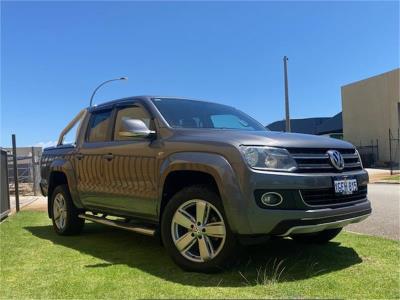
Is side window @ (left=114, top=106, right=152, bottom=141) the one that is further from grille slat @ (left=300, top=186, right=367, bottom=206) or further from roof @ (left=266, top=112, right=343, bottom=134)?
roof @ (left=266, top=112, right=343, bottom=134)

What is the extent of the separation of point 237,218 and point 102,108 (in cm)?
327

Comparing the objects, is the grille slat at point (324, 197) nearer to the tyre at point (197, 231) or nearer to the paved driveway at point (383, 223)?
the tyre at point (197, 231)

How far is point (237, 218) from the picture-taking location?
14.6 ft

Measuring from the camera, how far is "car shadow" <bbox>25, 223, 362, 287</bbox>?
4.64 m


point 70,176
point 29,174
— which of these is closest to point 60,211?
point 70,176

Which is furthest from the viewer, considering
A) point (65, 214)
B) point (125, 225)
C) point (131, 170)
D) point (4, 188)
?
point (4, 188)

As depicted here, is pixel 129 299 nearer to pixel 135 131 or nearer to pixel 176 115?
pixel 135 131

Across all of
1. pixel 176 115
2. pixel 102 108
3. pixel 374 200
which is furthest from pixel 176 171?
pixel 374 200

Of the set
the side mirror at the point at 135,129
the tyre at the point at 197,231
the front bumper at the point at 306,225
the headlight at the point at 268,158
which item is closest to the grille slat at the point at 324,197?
the front bumper at the point at 306,225

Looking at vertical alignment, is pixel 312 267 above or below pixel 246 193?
below

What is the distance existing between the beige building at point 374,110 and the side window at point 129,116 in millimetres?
29621

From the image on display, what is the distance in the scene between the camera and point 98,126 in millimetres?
6957

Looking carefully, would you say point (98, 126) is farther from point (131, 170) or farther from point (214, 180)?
point (214, 180)

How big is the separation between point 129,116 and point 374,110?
1264 inches
